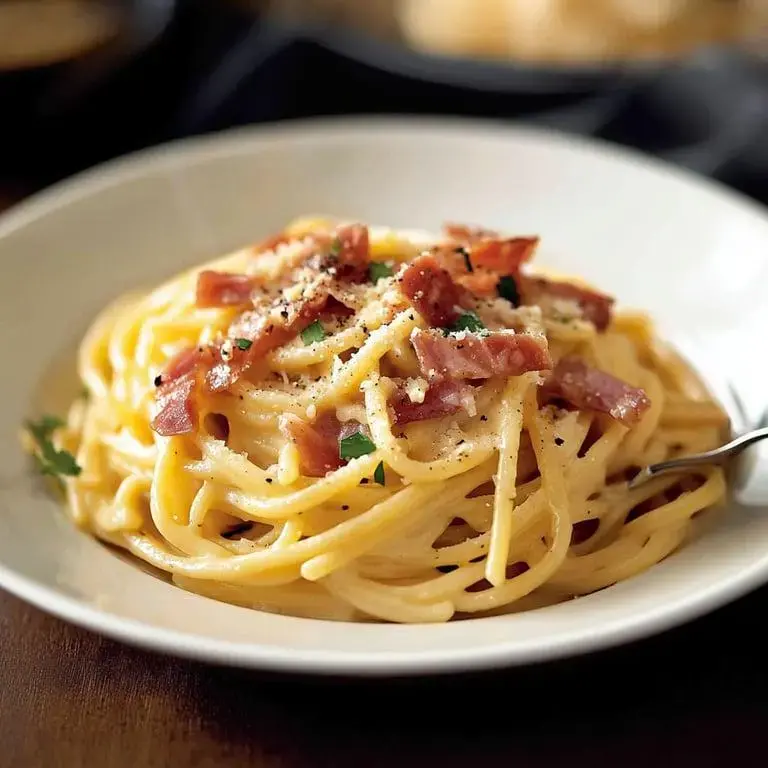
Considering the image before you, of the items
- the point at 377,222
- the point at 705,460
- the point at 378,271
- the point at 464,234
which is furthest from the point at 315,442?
the point at 377,222

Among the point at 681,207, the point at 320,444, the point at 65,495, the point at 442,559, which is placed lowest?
the point at 65,495

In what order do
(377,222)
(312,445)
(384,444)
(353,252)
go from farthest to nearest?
(377,222) < (353,252) < (312,445) < (384,444)

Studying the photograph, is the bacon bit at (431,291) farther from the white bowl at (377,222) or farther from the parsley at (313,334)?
the white bowl at (377,222)

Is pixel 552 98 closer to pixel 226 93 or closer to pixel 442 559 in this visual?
pixel 226 93

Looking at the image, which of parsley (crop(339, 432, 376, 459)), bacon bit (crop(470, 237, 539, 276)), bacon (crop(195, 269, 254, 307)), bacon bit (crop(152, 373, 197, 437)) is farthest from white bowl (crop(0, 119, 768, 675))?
bacon bit (crop(470, 237, 539, 276))

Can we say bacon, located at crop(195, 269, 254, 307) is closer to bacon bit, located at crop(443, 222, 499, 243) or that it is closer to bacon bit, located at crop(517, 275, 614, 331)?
bacon bit, located at crop(443, 222, 499, 243)

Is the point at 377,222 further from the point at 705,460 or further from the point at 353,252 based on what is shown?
the point at 705,460

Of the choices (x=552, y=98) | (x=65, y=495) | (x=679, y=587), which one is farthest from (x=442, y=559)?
(x=552, y=98)
